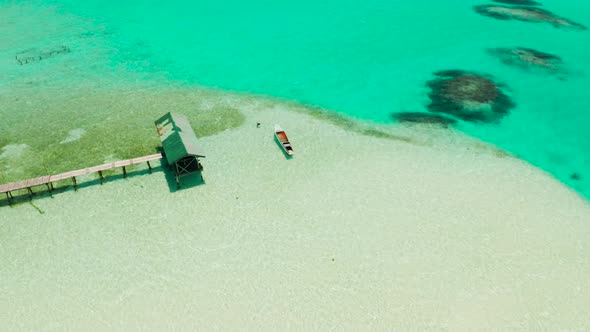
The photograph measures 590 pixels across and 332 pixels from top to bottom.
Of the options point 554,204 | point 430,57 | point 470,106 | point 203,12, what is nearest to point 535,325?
point 554,204

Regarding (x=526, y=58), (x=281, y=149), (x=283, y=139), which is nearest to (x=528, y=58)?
(x=526, y=58)

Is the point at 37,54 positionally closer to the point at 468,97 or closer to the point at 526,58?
the point at 468,97

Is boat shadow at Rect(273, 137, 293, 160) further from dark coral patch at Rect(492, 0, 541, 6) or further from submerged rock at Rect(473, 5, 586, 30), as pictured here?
dark coral patch at Rect(492, 0, 541, 6)

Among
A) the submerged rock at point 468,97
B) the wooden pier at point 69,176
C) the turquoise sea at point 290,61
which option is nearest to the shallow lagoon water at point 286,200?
the turquoise sea at point 290,61

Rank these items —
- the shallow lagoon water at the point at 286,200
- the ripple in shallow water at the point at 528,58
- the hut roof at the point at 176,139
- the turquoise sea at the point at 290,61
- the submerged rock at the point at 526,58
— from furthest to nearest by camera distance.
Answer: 1. the submerged rock at the point at 526,58
2. the ripple in shallow water at the point at 528,58
3. the turquoise sea at the point at 290,61
4. the hut roof at the point at 176,139
5. the shallow lagoon water at the point at 286,200

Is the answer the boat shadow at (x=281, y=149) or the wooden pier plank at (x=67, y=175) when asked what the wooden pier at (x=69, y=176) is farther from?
the boat shadow at (x=281, y=149)
